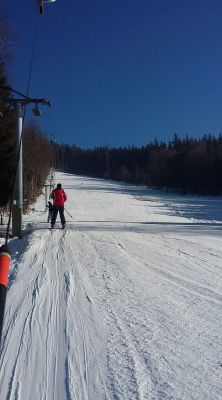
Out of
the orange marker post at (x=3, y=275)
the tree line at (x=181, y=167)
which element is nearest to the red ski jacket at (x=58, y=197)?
the orange marker post at (x=3, y=275)

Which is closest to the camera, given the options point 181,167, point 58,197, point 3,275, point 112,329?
point 3,275

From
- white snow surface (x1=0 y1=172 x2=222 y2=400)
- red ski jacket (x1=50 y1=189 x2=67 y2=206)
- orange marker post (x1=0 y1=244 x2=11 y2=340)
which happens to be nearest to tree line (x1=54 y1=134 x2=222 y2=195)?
red ski jacket (x1=50 y1=189 x2=67 y2=206)

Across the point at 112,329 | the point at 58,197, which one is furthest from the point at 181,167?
the point at 112,329

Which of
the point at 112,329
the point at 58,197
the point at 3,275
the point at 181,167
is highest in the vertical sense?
the point at 181,167

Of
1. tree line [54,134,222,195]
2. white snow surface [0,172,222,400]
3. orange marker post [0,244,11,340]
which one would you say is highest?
tree line [54,134,222,195]

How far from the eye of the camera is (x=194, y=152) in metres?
113

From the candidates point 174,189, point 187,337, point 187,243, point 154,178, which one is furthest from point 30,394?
point 154,178

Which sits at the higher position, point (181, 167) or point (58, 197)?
point (181, 167)

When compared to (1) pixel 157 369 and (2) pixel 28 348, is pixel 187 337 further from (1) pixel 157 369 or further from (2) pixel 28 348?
(2) pixel 28 348

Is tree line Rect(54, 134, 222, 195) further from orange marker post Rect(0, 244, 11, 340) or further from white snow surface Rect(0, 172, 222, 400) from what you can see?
orange marker post Rect(0, 244, 11, 340)

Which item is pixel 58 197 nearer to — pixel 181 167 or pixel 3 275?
pixel 3 275

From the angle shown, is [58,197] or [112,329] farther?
[58,197]

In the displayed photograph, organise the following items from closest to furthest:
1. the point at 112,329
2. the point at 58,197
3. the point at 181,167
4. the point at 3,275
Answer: the point at 3,275 → the point at 112,329 → the point at 58,197 → the point at 181,167

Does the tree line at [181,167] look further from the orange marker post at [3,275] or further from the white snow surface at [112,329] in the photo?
the orange marker post at [3,275]
